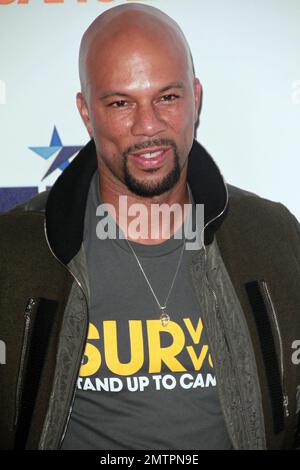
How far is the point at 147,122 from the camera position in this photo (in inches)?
58.2

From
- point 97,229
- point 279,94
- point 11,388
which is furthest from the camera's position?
point 279,94

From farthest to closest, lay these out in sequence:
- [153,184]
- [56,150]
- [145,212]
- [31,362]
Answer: [56,150]
[145,212]
[153,184]
[31,362]

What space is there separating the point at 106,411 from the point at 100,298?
1.04 feet

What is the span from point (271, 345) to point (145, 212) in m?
0.54

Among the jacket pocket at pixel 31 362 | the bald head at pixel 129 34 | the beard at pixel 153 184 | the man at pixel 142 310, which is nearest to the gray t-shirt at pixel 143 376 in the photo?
the man at pixel 142 310

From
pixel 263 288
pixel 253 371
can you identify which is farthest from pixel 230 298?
pixel 253 371

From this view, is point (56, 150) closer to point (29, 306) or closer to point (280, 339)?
point (29, 306)

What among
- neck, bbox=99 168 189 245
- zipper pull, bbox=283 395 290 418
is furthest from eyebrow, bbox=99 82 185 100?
zipper pull, bbox=283 395 290 418

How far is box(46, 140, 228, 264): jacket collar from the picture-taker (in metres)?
1.52

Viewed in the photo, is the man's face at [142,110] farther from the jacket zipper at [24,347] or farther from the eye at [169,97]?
the jacket zipper at [24,347]

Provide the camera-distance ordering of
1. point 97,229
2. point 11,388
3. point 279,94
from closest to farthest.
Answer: point 11,388, point 97,229, point 279,94

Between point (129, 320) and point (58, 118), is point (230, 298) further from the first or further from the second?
point (58, 118)

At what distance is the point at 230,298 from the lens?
59.1 inches

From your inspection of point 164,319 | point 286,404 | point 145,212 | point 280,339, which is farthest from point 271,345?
point 145,212
